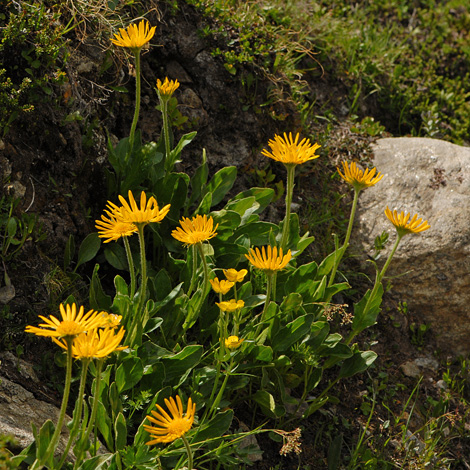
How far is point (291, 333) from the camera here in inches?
129

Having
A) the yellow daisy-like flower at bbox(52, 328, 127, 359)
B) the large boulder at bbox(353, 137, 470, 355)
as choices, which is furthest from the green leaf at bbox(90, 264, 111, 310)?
the large boulder at bbox(353, 137, 470, 355)

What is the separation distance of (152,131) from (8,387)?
79.3 inches

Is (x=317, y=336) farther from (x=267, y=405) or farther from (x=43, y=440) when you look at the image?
(x=43, y=440)

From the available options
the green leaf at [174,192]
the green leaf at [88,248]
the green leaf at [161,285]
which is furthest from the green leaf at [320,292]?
the green leaf at [88,248]

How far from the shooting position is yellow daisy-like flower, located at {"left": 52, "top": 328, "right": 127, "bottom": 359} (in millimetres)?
2191

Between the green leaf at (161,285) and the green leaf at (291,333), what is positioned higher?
the green leaf at (161,285)

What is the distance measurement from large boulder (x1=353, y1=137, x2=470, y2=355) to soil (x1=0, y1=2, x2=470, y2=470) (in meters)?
0.17

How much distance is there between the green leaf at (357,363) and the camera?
3580 millimetres

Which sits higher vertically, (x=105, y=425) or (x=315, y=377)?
(x=105, y=425)

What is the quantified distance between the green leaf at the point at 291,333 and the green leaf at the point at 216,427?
482 millimetres

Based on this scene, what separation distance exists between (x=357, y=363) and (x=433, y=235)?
1.29 m

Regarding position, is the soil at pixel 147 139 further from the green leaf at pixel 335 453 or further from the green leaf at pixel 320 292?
the green leaf at pixel 320 292

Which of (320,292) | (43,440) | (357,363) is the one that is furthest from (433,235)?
(43,440)

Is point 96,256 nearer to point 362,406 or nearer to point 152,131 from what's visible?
point 152,131
